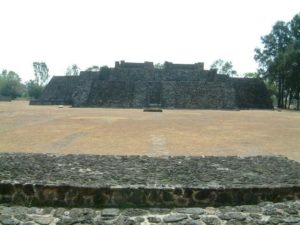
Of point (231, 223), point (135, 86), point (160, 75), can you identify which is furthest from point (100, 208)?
point (160, 75)

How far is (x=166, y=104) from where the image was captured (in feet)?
136

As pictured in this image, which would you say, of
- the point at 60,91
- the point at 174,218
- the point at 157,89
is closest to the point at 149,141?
the point at 174,218

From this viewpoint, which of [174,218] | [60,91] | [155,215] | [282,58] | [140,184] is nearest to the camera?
[174,218]

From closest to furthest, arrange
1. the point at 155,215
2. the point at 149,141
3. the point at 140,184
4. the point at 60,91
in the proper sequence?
the point at 155,215, the point at 140,184, the point at 149,141, the point at 60,91

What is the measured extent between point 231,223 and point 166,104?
1451 inches

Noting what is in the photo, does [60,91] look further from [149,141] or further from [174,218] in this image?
[174,218]

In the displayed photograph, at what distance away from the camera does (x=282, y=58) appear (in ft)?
138

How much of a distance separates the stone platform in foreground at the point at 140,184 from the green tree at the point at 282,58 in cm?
3845

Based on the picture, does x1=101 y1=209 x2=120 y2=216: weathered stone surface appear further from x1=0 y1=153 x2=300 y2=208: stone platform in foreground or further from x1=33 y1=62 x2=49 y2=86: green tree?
x1=33 y1=62 x2=49 y2=86: green tree

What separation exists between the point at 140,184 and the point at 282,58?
40.4 metres

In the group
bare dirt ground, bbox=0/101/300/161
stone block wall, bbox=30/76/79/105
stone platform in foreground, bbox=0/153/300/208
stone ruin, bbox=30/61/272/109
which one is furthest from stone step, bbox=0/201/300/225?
stone block wall, bbox=30/76/79/105

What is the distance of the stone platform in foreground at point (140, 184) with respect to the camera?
5.16m

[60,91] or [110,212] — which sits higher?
[60,91]

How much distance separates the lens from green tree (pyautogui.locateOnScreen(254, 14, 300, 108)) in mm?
42500
